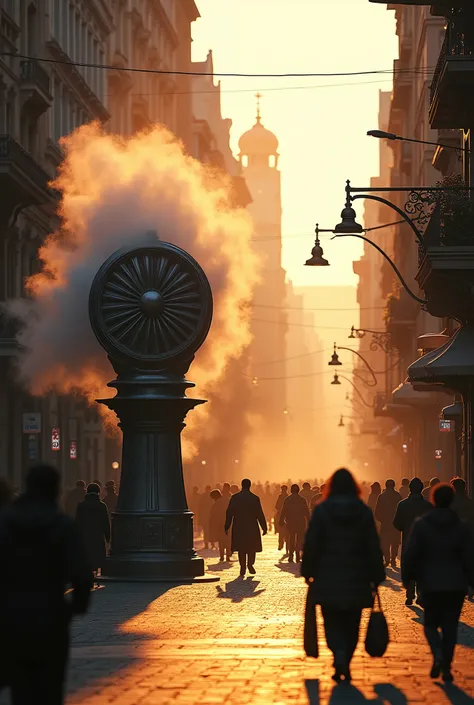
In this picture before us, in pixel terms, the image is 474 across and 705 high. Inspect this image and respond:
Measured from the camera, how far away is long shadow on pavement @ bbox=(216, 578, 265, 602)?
2263 cm

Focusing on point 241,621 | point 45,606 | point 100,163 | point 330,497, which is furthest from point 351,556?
point 100,163

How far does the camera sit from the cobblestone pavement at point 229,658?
37.9ft

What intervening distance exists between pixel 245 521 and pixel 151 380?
295 cm

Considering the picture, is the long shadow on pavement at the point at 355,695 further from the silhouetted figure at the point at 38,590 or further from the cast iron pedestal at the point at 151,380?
the cast iron pedestal at the point at 151,380

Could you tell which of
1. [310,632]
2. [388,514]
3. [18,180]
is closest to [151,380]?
[388,514]

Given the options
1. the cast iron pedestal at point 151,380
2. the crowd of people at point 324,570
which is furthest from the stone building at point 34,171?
the crowd of people at point 324,570

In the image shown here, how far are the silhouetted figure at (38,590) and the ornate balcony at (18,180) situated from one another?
27244mm

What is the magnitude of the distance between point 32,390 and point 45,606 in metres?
23.8

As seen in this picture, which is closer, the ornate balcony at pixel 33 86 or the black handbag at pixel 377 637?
the black handbag at pixel 377 637

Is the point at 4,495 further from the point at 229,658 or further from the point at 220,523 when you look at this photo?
the point at 220,523

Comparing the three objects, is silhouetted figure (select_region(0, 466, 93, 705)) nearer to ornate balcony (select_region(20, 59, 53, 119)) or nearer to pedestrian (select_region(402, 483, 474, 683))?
pedestrian (select_region(402, 483, 474, 683))

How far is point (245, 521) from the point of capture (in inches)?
1086

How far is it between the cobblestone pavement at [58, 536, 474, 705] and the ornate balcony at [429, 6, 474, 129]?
24.9 ft

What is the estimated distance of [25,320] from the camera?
36.5m
